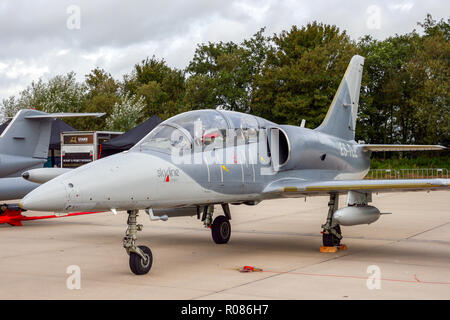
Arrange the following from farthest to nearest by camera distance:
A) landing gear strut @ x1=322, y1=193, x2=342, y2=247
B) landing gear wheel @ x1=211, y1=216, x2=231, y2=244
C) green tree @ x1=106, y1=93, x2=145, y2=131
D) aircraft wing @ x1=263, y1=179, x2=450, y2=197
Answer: green tree @ x1=106, y1=93, x2=145, y2=131
landing gear wheel @ x1=211, y1=216, x2=231, y2=244
landing gear strut @ x1=322, y1=193, x2=342, y2=247
aircraft wing @ x1=263, y1=179, x2=450, y2=197

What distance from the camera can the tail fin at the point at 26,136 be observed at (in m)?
15.0

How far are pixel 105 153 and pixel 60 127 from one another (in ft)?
14.6

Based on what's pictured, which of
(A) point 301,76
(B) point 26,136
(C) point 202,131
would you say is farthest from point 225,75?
(C) point 202,131

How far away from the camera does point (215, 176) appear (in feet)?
27.9

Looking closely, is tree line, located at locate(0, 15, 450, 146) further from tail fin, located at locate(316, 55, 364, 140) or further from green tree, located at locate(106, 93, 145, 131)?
tail fin, located at locate(316, 55, 364, 140)

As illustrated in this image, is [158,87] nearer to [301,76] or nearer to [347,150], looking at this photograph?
[301,76]

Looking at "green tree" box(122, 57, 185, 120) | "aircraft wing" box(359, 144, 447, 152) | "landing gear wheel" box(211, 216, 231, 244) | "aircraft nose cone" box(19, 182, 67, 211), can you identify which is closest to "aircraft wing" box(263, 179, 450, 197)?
"landing gear wheel" box(211, 216, 231, 244)

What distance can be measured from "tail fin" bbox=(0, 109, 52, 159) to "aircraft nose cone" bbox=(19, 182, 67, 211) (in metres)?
9.20

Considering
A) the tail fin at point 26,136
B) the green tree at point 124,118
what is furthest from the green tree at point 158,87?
the tail fin at point 26,136

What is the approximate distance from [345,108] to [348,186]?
3.91 m

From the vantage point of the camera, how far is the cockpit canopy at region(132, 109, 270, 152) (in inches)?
317

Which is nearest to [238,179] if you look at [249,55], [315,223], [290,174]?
[290,174]

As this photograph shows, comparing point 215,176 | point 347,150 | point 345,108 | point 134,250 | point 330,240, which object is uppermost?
point 345,108
